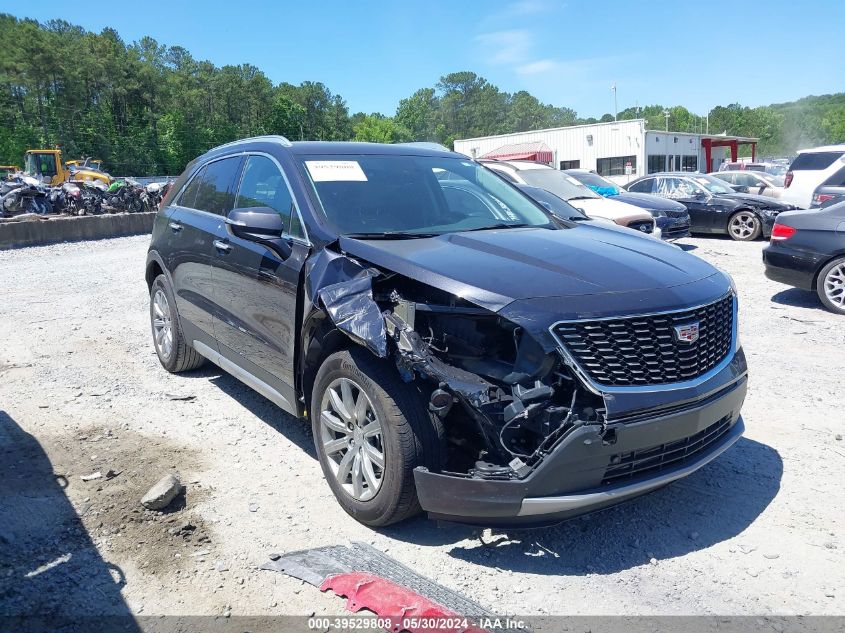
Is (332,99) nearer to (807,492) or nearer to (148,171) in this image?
(148,171)

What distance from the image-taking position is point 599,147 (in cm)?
4384

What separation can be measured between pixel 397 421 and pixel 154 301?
407cm

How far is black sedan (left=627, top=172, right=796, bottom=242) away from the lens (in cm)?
1433

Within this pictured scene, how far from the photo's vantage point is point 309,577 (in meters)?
3.05

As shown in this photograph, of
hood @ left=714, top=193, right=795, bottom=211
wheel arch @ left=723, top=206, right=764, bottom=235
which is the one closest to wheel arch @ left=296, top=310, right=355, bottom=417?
wheel arch @ left=723, top=206, right=764, bottom=235

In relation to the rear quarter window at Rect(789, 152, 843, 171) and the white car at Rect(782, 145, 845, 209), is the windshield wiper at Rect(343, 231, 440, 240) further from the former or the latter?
the rear quarter window at Rect(789, 152, 843, 171)

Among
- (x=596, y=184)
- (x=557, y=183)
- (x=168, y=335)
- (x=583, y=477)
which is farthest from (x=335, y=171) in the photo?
(x=596, y=184)

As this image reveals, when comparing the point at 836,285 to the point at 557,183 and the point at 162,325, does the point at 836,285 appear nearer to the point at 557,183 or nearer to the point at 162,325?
the point at 557,183

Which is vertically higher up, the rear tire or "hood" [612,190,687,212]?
"hood" [612,190,687,212]

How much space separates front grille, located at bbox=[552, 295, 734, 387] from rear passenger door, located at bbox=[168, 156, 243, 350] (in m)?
2.94

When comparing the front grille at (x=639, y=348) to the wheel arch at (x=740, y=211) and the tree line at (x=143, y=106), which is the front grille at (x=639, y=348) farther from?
the tree line at (x=143, y=106)

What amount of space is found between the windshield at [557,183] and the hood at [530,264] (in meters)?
8.41

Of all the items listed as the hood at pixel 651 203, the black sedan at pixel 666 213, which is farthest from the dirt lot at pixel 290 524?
the hood at pixel 651 203

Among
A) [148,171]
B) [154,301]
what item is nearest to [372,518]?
[154,301]
